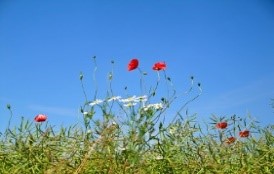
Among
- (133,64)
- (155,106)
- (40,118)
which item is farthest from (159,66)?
(40,118)

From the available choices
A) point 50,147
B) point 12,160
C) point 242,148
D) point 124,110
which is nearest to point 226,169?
point 242,148

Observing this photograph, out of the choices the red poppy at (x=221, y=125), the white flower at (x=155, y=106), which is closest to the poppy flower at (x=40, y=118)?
the white flower at (x=155, y=106)

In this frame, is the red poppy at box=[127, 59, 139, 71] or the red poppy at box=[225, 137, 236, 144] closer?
the red poppy at box=[225, 137, 236, 144]

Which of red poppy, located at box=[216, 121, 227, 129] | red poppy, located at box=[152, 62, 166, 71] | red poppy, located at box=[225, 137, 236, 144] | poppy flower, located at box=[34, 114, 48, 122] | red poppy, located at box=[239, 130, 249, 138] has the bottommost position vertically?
red poppy, located at box=[225, 137, 236, 144]

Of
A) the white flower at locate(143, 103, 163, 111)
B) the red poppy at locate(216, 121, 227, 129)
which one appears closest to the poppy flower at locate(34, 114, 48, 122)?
the white flower at locate(143, 103, 163, 111)

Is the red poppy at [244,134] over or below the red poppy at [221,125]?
below

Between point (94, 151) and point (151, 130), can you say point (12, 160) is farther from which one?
point (151, 130)

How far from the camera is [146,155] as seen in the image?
3.75 m

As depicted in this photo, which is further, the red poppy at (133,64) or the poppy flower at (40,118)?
the red poppy at (133,64)

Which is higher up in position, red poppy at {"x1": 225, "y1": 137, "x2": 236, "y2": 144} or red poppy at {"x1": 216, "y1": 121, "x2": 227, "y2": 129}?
red poppy at {"x1": 216, "y1": 121, "x2": 227, "y2": 129}

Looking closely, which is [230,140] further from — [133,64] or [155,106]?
[133,64]

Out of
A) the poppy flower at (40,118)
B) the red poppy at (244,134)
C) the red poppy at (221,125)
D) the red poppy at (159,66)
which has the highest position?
the red poppy at (159,66)

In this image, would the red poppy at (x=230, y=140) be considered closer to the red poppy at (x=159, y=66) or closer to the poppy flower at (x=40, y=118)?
the red poppy at (x=159, y=66)

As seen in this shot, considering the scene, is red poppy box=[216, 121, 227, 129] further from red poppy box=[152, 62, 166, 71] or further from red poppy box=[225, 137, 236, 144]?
red poppy box=[152, 62, 166, 71]
